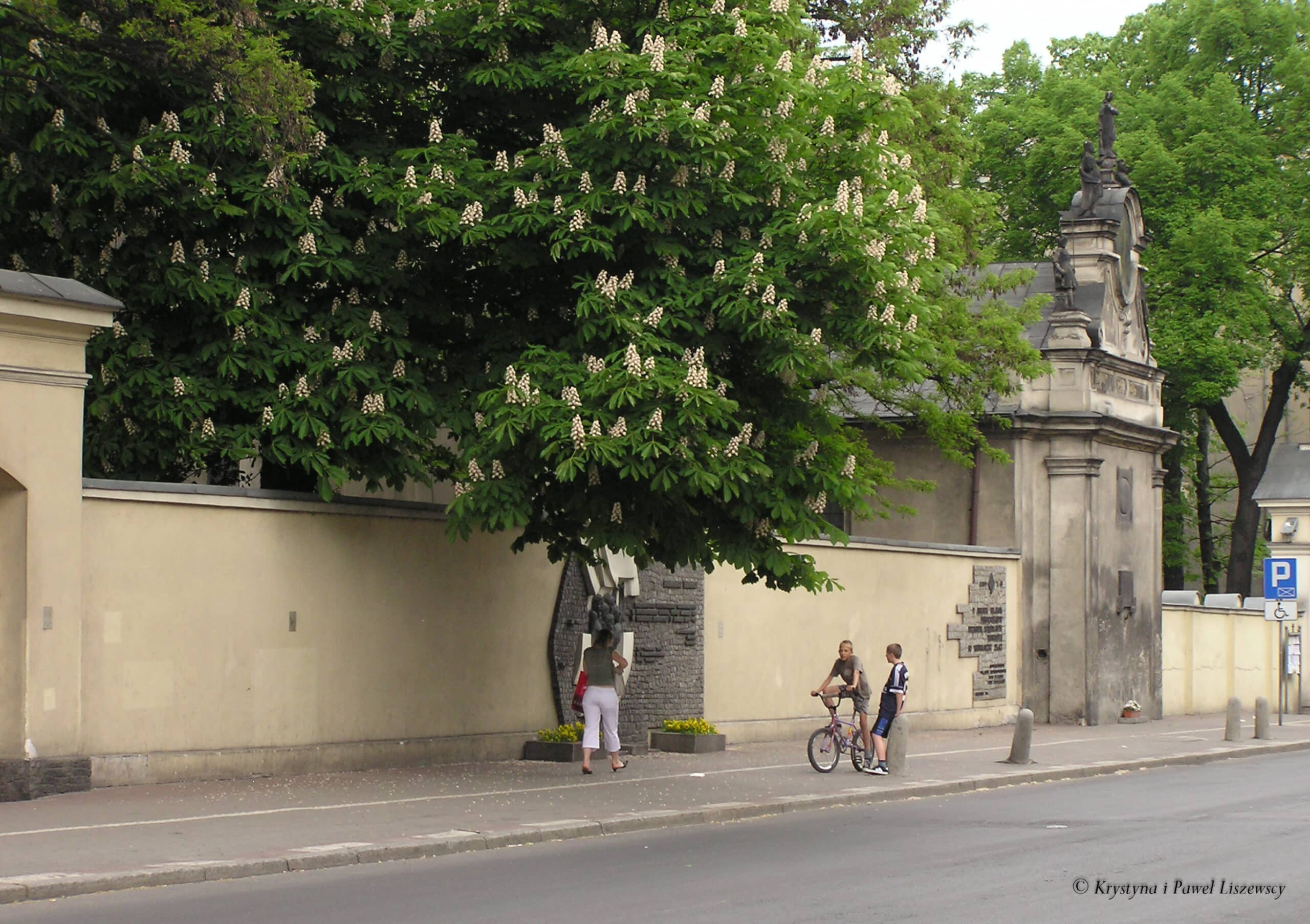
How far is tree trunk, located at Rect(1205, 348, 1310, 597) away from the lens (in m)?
46.3

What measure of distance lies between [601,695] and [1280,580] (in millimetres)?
17446

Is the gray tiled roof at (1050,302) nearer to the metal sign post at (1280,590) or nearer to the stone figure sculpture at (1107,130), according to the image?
the stone figure sculpture at (1107,130)

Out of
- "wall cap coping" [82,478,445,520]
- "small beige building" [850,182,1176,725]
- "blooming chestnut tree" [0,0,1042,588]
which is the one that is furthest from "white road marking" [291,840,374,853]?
"small beige building" [850,182,1176,725]

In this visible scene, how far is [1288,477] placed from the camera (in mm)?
42062

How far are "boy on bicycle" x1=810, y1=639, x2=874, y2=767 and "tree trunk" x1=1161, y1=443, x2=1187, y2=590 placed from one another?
2750 cm

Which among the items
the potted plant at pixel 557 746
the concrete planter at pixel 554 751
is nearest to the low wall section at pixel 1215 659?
the potted plant at pixel 557 746

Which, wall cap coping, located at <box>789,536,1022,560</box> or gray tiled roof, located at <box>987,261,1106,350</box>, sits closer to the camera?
wall cap coping, located at <box>789,536,1022,560</box>

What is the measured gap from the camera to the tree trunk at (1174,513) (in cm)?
4716

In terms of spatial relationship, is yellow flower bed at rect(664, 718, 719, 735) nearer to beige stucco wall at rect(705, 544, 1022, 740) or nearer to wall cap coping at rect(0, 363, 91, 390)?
beige stucco wall at rect(705, 544, 1022, 740)

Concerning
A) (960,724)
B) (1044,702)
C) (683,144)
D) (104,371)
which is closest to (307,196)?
(104,371)

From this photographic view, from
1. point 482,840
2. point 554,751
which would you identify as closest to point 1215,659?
point 554,751

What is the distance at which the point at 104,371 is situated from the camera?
57.6 ft

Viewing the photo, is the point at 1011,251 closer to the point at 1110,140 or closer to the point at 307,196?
the point at 1110,140

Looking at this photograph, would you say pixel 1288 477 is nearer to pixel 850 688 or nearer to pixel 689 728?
pixel 689 728
